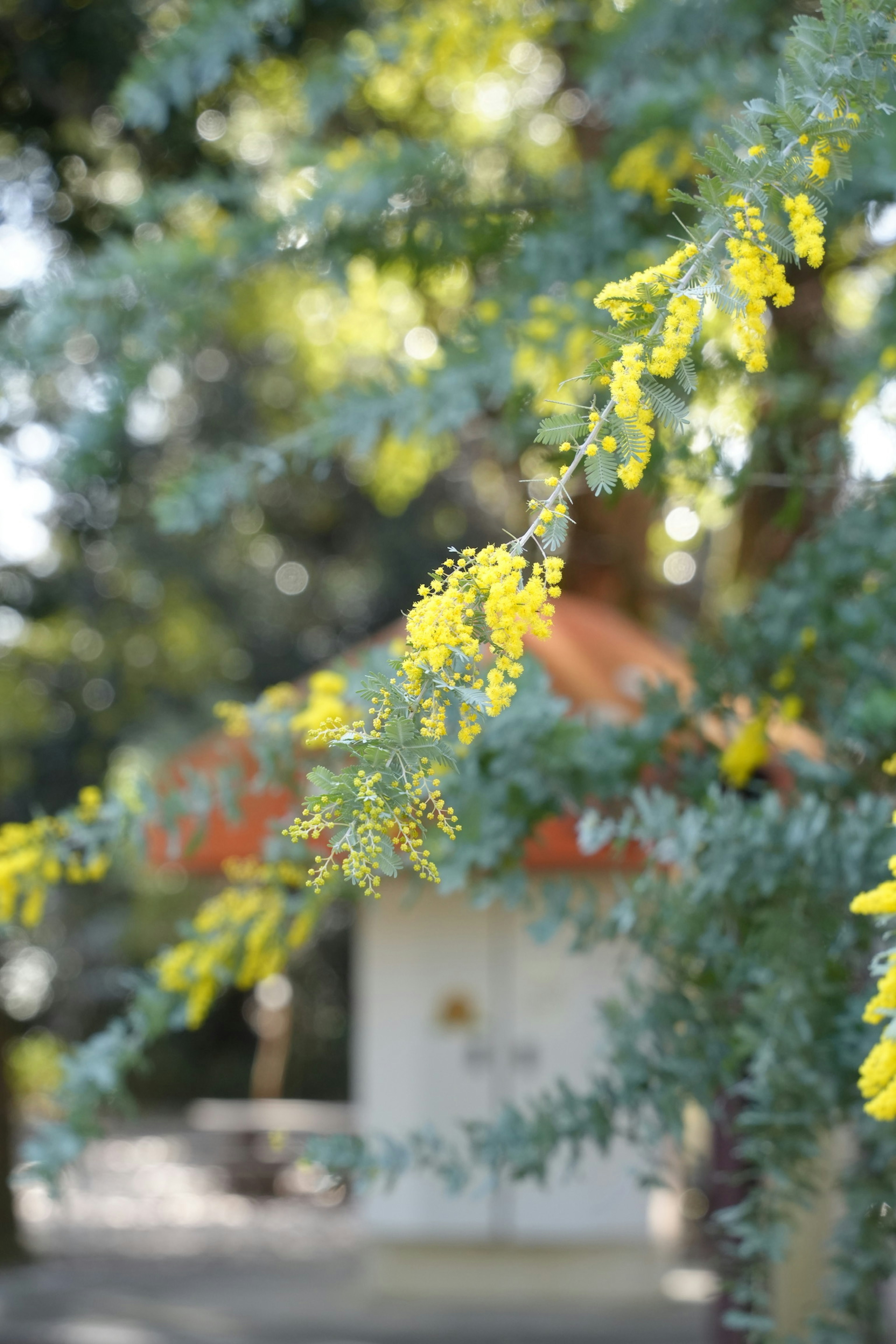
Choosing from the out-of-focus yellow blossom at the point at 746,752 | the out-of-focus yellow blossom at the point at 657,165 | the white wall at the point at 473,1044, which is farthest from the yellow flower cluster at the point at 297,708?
the white wall at the point at 473,1044

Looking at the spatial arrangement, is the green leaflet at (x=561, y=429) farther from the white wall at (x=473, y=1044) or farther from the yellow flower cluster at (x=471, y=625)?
the white wall at (x=473, y=1044)

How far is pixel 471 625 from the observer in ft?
4.36

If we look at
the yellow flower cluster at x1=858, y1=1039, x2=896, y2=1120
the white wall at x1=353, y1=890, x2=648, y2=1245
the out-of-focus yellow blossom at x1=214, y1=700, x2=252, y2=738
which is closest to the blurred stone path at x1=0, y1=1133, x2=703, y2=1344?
the white wall at x1=353, y1=890, x2=648, y2=1245

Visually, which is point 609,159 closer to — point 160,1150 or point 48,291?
point 48,291

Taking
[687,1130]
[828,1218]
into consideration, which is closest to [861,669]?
[687,1130]

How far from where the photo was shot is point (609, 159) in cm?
354

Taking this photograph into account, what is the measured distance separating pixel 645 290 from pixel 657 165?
2.08m

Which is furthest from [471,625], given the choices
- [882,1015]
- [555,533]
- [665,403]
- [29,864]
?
[29,864]

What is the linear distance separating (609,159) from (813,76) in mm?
2075

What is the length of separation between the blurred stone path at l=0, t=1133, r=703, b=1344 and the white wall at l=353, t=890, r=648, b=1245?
1.24ft

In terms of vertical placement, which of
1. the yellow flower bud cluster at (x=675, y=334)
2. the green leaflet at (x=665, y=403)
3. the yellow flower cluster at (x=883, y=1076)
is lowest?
the yellow flower cluster at (x=883, y=1076)

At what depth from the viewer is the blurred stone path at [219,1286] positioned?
5.61m

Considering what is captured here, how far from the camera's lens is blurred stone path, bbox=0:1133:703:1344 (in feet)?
18.4

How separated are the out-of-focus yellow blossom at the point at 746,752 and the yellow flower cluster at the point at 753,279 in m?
1.39
